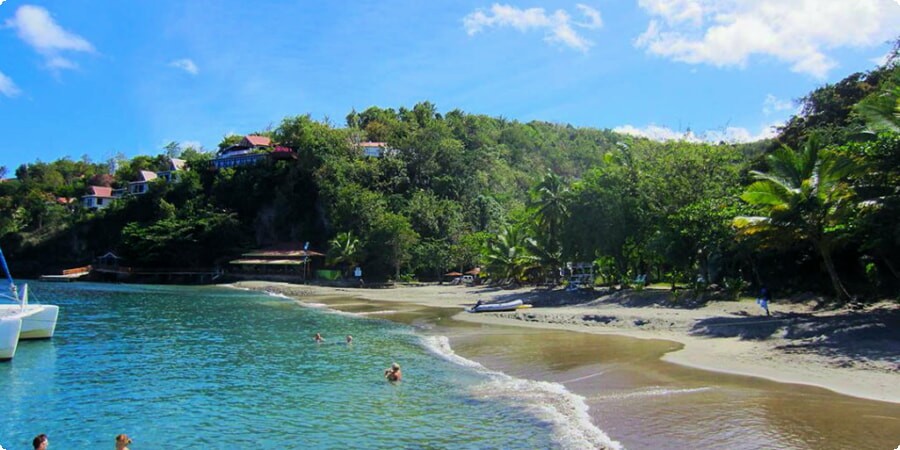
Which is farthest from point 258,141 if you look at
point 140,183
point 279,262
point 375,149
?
point 279,262

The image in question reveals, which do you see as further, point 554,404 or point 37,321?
point 37,321

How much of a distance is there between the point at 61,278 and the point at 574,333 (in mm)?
89156

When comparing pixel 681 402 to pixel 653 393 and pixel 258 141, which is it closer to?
pixel 653 393

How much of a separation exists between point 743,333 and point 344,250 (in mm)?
52795

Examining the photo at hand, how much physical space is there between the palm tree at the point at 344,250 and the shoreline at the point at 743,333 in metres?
34.0

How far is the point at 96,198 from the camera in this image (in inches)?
4301

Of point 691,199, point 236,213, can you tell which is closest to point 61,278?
point 236,213

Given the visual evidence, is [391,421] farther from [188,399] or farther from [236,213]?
[236,213]

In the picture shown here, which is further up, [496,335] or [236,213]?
[236,213]

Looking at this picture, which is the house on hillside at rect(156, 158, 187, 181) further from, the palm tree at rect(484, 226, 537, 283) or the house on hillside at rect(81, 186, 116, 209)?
the palm tree at rect(484, 226, 537, 283)

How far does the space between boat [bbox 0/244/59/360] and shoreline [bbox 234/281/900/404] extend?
20.8 metres

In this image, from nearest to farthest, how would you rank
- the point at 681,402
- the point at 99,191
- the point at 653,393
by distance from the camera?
the point at 681,402 < the point at 653,393 < the point at 99,191

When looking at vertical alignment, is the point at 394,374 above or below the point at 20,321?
below

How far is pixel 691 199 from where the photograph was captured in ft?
114
